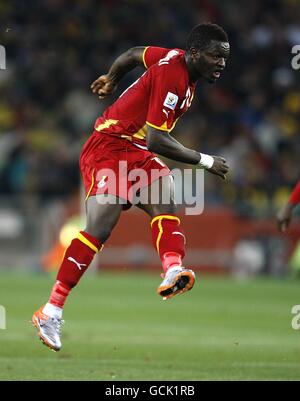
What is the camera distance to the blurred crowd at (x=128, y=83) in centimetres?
2072

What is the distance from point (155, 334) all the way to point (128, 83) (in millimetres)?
10802

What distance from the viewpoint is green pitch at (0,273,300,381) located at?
316 inches

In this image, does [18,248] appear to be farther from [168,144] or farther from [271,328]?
[168,144]

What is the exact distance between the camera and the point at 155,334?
10906 mm

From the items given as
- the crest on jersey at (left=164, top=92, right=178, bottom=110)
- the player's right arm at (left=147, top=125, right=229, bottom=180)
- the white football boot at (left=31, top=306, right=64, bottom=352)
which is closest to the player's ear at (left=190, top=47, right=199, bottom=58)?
the crest on jersey at (left=164, top=92, right=178, bottom=110)

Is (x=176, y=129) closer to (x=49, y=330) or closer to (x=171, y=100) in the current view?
(x=171, y=100)

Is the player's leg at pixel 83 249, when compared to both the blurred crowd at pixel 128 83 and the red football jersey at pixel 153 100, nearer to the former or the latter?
the red football jersey at pixel 153 100

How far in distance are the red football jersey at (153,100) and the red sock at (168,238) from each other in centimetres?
63

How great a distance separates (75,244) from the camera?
793 centimetres

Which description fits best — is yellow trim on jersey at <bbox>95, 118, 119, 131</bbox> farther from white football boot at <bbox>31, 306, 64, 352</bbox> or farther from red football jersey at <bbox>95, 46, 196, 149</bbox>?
white football boot at <bbox>31, 306, 64, 352</bbox>

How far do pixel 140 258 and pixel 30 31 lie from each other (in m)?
5.35

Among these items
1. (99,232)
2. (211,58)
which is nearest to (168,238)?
(99,232)

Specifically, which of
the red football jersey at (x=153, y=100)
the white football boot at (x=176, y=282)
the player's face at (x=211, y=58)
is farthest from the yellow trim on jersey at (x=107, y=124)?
the white football boot at (x=176, y=282)

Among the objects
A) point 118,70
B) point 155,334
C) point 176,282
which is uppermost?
point 118,70
